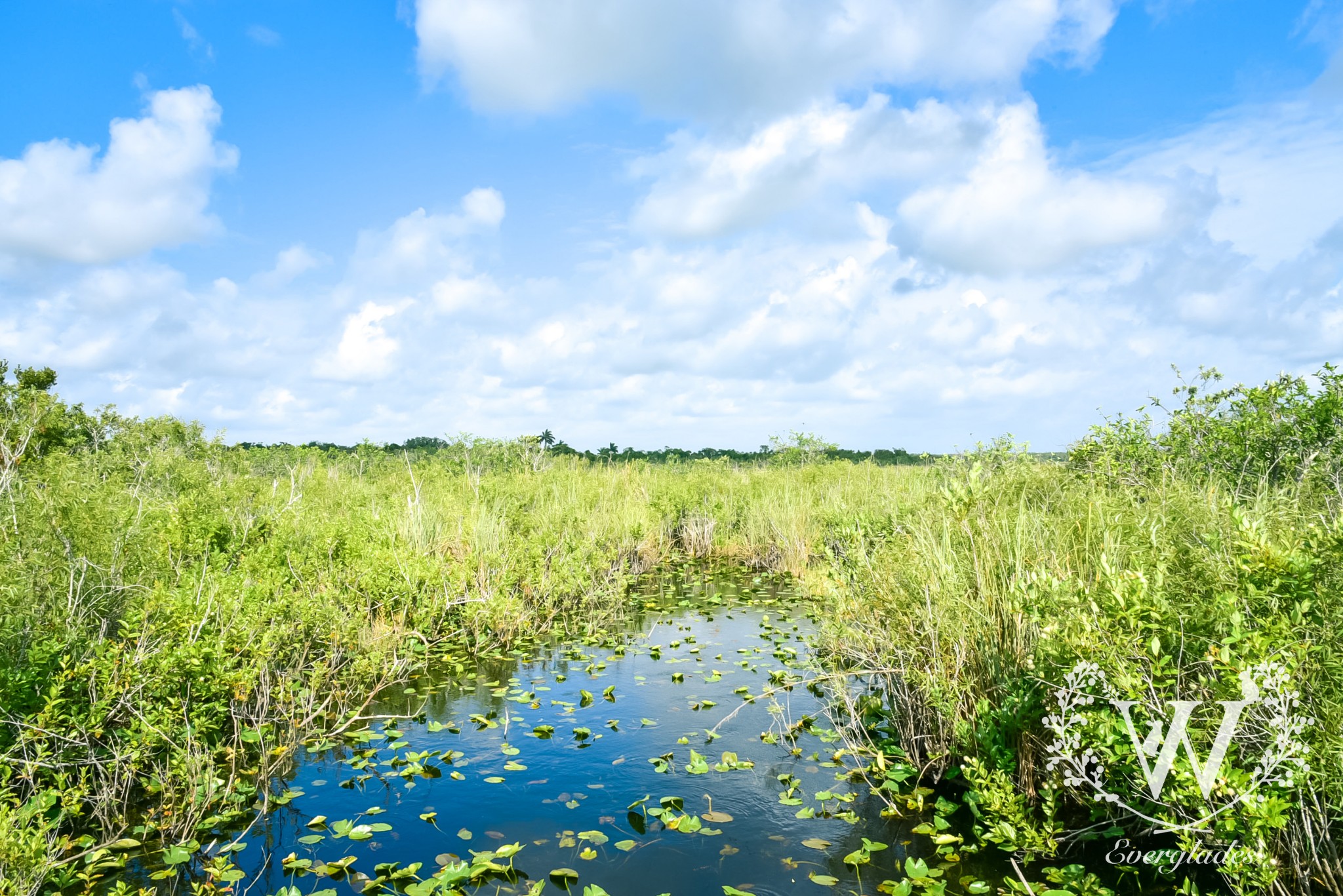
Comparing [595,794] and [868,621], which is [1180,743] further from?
[595,794]

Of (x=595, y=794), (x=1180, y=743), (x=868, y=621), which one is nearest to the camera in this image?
(x=1180, y=743)

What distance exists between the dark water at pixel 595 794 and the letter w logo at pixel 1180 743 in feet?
3.83

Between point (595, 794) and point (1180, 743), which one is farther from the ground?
point (1180, 743)

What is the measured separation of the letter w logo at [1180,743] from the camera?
113 inches

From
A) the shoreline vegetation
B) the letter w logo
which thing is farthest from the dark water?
the letter w logo

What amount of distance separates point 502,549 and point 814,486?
8005 mm

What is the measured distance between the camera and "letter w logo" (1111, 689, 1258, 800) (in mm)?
2871

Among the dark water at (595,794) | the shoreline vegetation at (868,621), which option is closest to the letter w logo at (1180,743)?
the shoreline vegetation at (868,621)

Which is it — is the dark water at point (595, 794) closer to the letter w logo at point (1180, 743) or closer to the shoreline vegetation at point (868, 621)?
the shoreline vegetation at point (868, 621)

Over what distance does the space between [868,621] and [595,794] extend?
2207 millimetres

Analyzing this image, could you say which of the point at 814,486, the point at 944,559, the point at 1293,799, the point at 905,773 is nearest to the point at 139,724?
the point at 905,773

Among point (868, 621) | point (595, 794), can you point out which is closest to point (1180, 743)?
point (868, 621)

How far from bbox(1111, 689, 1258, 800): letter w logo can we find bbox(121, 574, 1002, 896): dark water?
1167 mm

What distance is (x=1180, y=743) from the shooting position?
313 cm
